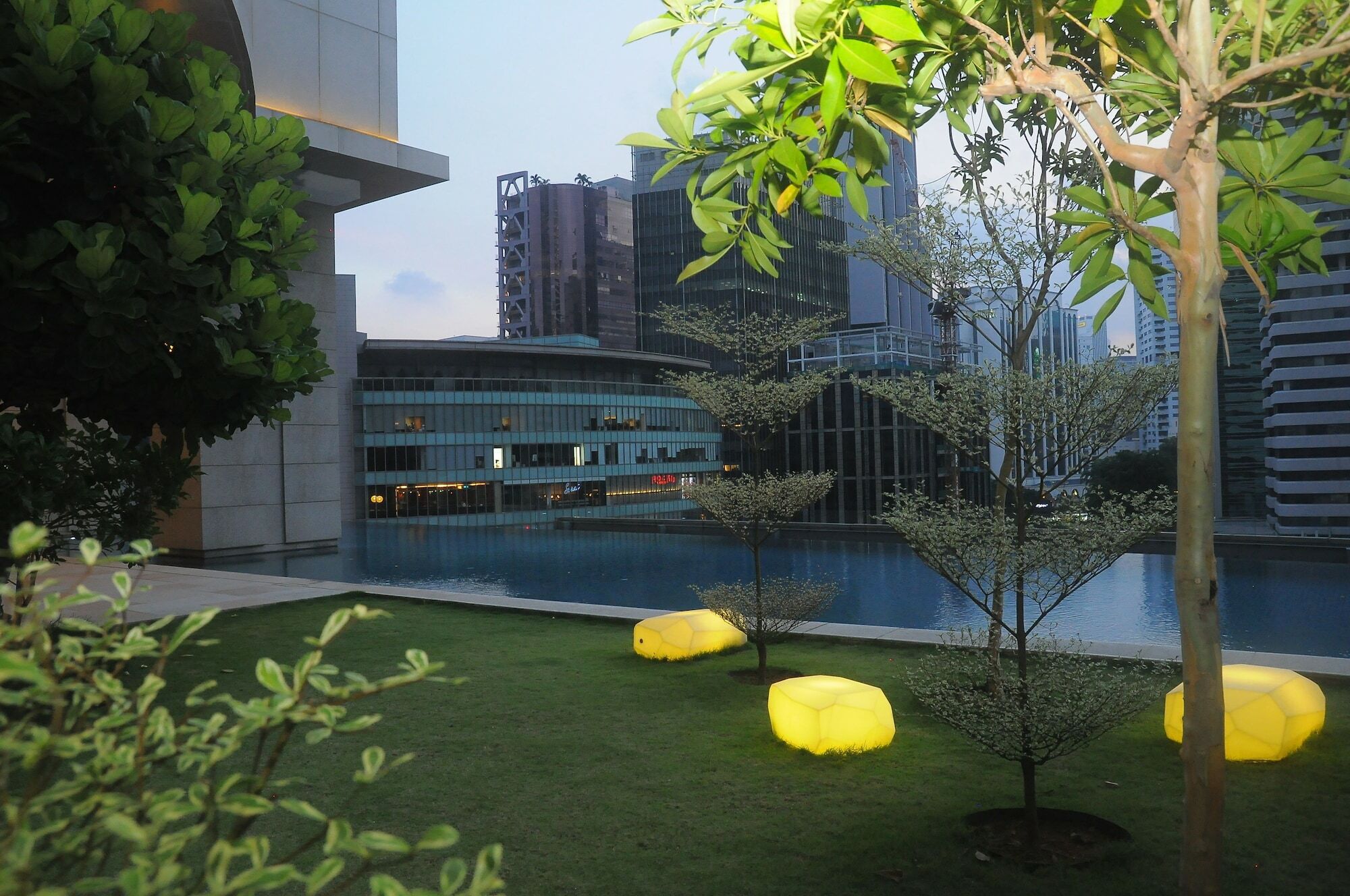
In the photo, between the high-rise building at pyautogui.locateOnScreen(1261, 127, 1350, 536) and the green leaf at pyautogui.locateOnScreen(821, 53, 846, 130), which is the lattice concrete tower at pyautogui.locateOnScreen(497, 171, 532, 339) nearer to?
the high-rise building at pyautogui.locateOnScreen(1261, 127, 1350, 536)

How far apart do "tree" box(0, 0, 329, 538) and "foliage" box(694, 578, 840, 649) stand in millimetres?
5818

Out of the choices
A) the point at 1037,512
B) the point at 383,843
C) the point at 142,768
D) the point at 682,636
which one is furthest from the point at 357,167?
the point at 383,843

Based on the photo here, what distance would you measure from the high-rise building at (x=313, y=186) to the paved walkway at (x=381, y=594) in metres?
2.16

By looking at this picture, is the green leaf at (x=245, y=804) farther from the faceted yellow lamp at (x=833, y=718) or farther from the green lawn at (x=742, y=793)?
the faceted yellow lamp at (x=833, y=718)

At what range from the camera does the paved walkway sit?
9.20 meters

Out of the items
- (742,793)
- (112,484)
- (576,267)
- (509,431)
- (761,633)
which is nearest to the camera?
(742,793)

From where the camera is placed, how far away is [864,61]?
1955 millimetres

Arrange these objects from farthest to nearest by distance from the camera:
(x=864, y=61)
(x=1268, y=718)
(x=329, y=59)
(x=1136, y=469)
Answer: (x=1136, y=469) → (x=329, y=59) → (x=1268, y=718) → (x=864, y=61)

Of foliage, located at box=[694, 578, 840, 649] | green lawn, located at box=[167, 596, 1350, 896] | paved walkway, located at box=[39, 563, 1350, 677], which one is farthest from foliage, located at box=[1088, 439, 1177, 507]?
green lawn, located at box=[167, 596, 1350, 896]

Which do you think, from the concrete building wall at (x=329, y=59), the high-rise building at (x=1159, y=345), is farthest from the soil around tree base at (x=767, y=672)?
the concrete building wall at (x=329, y=59)

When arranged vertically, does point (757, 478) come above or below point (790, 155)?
below

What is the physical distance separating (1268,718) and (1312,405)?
171 feet

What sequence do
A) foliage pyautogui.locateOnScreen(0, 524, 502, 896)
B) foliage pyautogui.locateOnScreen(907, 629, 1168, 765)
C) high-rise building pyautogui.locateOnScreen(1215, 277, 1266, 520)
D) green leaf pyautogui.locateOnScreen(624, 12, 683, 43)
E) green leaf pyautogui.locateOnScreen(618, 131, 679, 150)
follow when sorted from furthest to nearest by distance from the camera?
1. high-rise building pyautogui.locateOnScreen(1215, 277, 1266, 520)
2. foliage pyautogui.locateOnScreen(907, 629, 1168, 765)
3. green leaf pyautogui.locateOnScreen(618, 131, 679, 150)
4. green leaf pyautogui.locateOnScreen(624, 12, 683, 43)
5. foliage pyautogui.locateOnScreen(0, 524, 502, 896)

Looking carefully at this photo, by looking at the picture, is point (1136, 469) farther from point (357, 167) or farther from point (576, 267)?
point (576, 267)
